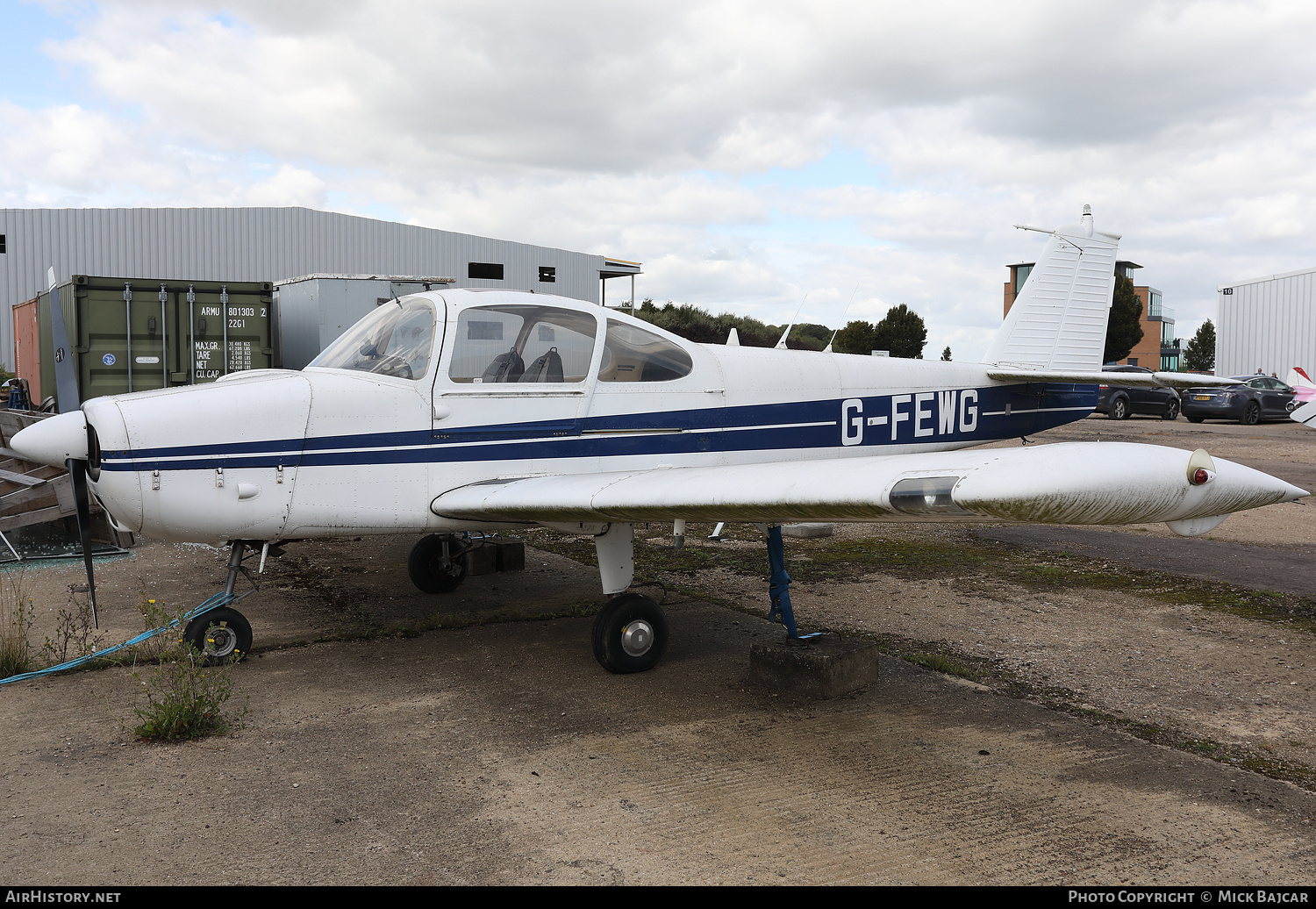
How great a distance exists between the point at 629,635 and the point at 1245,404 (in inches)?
1093

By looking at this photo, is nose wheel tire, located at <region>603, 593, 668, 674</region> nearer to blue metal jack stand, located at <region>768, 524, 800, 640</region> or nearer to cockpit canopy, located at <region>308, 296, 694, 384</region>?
blue metal jack stand, located at <region>768, 524, 800, 640</region>

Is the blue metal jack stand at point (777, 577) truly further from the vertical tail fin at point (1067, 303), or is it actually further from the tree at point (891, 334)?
the tree at point (891, 334)

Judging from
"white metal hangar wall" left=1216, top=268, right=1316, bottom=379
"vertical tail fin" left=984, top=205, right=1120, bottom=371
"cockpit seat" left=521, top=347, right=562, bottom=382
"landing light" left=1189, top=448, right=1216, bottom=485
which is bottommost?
"landing light" left=1189, top=448, right=1216, bottom=485

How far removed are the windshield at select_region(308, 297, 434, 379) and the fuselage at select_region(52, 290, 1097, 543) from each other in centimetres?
1

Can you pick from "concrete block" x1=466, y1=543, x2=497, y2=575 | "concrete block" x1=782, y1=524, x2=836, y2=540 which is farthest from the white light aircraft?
"concrete block" x1=782, y1=524, x2=836, y2=540

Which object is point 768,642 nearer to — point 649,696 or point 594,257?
point 649,696

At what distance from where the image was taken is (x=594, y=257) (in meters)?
32.2

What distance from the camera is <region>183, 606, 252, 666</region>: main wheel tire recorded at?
4938 millimetres

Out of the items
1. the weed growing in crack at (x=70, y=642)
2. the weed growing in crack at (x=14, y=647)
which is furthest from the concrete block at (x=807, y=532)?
the weed growing in crack at (x=14, y=647)

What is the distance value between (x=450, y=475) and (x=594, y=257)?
28028 millimetres

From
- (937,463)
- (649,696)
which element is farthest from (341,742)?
(937,463)

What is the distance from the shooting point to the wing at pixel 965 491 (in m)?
3.07

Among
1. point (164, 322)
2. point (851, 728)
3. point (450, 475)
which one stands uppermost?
point (164, 322)
